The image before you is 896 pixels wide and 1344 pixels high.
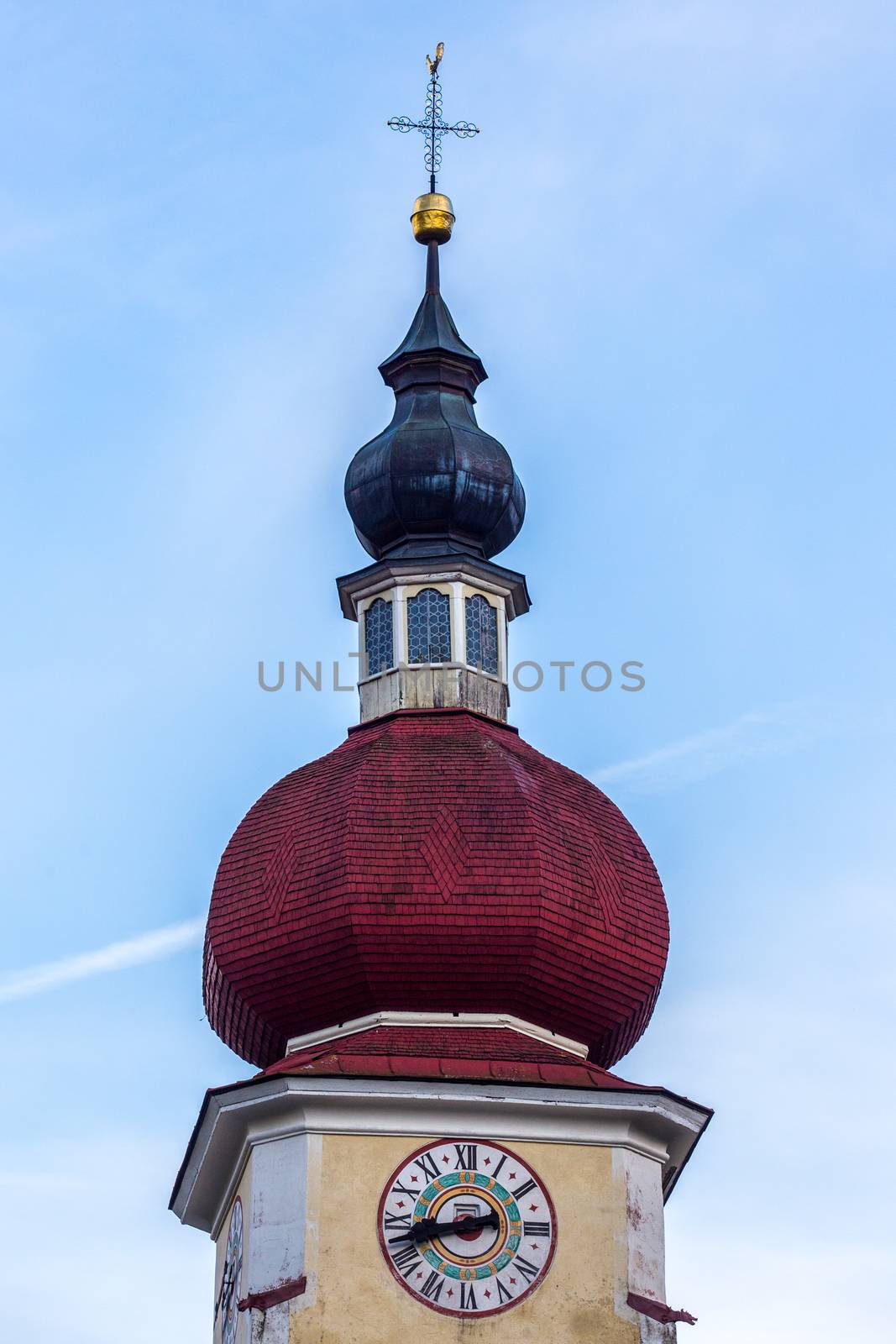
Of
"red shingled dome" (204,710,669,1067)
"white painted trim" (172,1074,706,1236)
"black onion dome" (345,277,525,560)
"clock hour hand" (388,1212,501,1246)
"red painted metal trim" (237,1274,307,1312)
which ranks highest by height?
"black onion dome" (345,277,525,560)

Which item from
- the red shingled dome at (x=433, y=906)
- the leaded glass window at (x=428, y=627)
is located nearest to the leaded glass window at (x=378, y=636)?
the leaded glass window at (x=428, y=627)

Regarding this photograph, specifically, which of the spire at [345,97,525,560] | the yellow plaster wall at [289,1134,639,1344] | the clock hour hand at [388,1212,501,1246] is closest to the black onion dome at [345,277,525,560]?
the spire at [345,97,525,560]

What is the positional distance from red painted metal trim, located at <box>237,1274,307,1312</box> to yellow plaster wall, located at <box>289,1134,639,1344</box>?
84mm

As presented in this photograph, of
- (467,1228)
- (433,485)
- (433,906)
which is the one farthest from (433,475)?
(467,1228)

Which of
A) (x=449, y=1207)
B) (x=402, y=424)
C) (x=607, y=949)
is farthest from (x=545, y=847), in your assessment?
(x=402, y=424)

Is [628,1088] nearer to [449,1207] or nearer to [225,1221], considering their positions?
[449,1207]

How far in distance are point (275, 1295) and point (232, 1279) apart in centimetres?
161

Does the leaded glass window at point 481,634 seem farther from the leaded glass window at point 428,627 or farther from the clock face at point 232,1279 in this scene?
the clock face at point 232,1279

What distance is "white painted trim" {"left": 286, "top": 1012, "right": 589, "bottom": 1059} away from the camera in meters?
29.9

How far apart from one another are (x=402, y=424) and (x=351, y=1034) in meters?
7.06

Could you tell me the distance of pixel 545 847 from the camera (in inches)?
1202

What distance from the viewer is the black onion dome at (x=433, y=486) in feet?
111

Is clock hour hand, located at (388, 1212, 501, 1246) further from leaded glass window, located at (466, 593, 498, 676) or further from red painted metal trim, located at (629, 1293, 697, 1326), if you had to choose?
leaded glass window, located at (466, 593, 498, 676)

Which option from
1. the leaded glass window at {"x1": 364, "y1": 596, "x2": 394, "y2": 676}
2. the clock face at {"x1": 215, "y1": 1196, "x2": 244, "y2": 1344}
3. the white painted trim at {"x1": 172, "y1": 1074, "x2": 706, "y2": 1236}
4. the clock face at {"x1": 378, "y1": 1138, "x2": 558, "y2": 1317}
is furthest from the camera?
the leaded glass window at {"x1": 364, "y1": 596, "x2": 394, "y2": 676}
